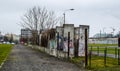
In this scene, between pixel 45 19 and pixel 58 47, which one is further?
pixel 45 19

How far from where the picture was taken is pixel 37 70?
22.2m

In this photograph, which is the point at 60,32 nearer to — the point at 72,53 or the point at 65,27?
the point at 65,27

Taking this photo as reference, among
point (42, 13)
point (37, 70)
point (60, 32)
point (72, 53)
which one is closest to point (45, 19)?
point (42, 13)

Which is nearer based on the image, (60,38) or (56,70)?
(56,70)

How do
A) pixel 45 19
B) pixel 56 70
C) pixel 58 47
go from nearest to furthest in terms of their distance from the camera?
pixel 56 70
pixel 58 47
pixel 45 19

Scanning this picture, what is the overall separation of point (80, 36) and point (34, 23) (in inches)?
2179

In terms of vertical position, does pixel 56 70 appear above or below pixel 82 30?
below

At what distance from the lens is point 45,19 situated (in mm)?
93062

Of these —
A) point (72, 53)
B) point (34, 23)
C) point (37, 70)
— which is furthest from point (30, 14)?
point (37, 70)

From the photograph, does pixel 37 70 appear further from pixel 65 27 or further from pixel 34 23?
pixel 34 23

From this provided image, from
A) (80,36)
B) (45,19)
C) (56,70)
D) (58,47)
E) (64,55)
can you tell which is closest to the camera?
(56,70)

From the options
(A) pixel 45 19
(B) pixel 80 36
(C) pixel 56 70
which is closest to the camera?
(C) pixel 56 70

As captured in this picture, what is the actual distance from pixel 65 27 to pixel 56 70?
20.4 meters

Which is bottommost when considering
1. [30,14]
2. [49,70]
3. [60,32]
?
[49,70]
